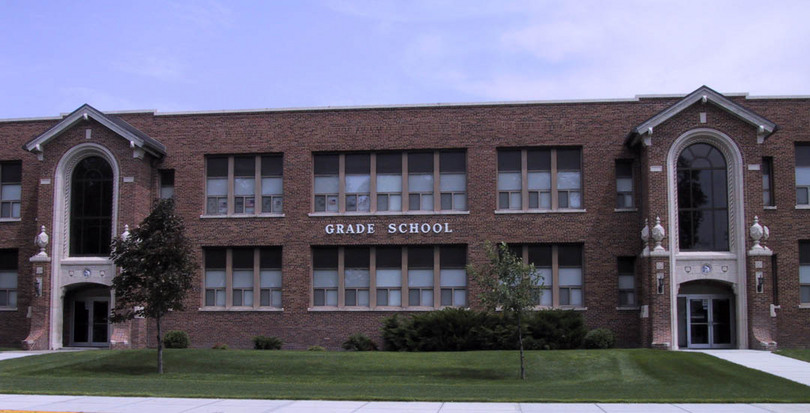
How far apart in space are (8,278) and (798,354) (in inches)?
1287

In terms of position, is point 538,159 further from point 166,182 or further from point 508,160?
point 166,182

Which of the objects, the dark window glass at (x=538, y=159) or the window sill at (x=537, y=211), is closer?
the window sill at (x=537, y=211)

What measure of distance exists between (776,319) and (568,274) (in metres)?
8.30

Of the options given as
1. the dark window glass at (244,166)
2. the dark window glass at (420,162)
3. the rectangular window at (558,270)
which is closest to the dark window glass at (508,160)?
the dark window glass at (420,162)

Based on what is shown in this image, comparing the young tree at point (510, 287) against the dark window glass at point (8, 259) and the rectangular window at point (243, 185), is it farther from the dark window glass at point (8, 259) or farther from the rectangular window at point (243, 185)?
the dark window glass at point (8, 259)

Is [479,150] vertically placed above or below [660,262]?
above

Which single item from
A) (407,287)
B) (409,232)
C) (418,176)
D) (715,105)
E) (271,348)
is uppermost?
(715,105)

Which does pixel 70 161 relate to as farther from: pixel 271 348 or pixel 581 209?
pixel 581 209

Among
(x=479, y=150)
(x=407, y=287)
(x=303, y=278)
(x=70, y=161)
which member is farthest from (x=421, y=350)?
(x=70, y=161)

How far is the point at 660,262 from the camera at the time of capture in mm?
32531

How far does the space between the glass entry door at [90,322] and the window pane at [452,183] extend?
596 inches

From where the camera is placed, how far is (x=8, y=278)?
125 ft

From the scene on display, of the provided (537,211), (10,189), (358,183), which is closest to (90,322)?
(10,189)

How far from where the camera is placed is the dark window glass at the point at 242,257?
3675 cm
